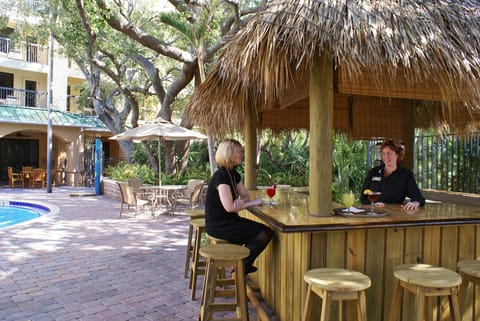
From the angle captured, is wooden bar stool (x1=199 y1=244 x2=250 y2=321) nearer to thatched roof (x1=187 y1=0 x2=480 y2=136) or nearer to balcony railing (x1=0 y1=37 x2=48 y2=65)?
thatched roof (x1=187 y1=0 x2=480 y2=136)

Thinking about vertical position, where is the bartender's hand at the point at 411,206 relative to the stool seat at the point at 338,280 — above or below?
above

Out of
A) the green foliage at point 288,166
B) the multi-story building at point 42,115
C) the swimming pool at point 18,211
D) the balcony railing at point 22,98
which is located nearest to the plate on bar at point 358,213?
the green foliage at point 288,166

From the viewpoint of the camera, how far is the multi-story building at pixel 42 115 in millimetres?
17438

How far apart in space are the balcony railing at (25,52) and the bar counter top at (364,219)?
1927cm

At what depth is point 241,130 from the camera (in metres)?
6.32

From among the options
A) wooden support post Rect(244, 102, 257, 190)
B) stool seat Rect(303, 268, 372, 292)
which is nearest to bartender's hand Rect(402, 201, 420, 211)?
stool seat Rect(303, 268, 372, 292)

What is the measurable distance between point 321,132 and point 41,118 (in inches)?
657

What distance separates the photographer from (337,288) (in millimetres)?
2438

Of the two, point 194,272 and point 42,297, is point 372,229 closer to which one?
point 194,272

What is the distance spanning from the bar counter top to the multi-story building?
15.0 m

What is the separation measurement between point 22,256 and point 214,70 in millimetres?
4076

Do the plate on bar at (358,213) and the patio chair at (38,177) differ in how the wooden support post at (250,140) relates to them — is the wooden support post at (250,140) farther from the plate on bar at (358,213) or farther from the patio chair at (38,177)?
the patio chair at (38,177)

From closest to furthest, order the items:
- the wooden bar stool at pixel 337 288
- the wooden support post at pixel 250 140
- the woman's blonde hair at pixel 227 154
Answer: the wooden bar stool at pixel 337 288 → the woman's blonde hair at pixel 227 154 → the wooden support post at pixel 250 140

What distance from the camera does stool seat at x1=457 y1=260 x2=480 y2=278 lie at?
2.90m
